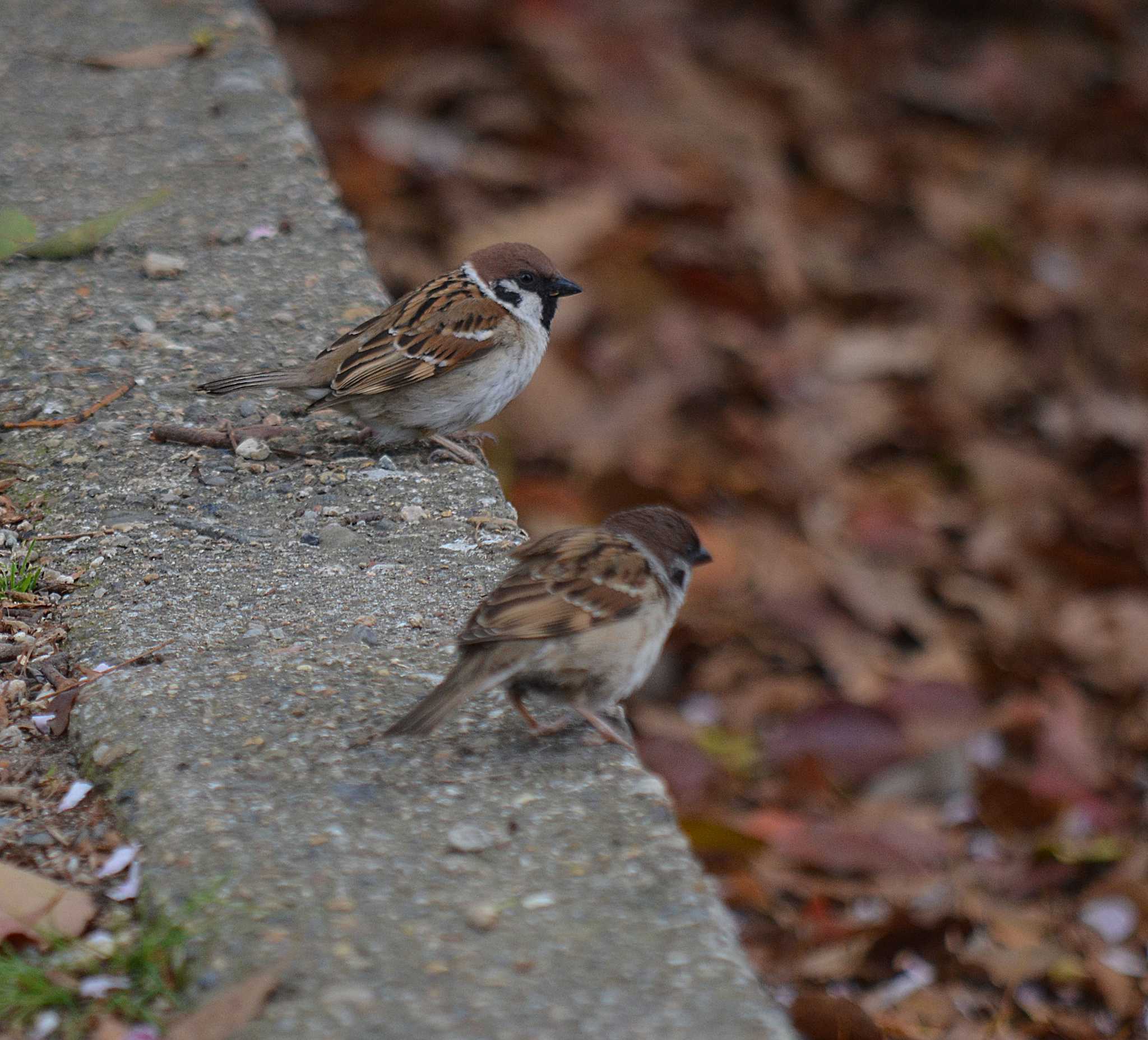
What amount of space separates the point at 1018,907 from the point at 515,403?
279 centimetres

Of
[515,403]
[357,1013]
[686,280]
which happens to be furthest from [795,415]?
[357,1013]

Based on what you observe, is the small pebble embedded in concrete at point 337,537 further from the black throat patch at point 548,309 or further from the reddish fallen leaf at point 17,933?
the black throat patch at point 548,309

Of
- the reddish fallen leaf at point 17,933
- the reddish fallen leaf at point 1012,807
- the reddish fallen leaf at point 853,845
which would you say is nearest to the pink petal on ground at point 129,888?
the reddish fallen leaf at point 17,933

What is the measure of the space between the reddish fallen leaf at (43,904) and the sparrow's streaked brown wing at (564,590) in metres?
0.77

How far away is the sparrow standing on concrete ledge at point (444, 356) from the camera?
417 centimetres

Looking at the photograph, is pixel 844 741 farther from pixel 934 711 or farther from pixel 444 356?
pixel 444 356

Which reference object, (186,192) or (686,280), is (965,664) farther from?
(186,192)

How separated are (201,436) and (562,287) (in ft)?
4.45

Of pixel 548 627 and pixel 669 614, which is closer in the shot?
pixel 548 627

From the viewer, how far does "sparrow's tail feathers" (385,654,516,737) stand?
270cm

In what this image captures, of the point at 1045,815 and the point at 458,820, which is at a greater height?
the point at 458,820

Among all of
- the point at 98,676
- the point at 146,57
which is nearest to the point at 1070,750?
the point at 98,676

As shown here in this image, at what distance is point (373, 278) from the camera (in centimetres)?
477

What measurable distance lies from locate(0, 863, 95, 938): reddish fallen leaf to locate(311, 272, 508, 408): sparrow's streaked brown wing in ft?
6.26
